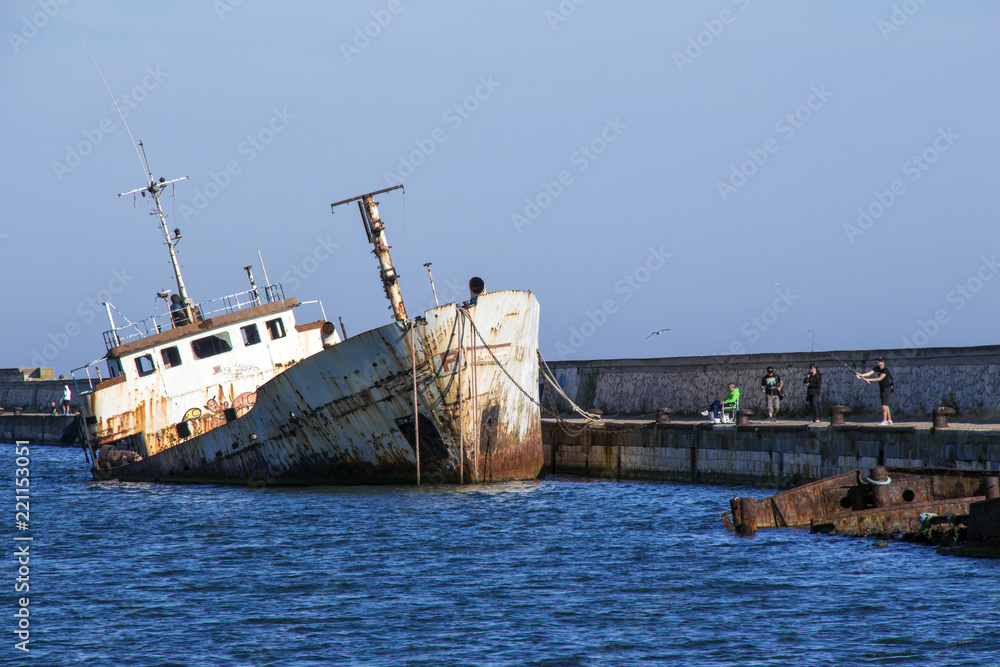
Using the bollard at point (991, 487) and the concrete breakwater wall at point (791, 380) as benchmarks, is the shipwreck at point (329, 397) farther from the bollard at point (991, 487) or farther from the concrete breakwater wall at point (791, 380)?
the bollard at point (991, 487)

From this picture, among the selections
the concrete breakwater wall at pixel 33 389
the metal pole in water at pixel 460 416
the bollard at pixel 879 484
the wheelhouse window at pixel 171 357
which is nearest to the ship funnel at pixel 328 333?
the wheelhouse window at pixel 171 357

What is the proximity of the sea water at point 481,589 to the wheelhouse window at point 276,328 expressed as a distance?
6.04 meters

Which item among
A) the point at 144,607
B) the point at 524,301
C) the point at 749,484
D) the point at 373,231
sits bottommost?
the point at 749,484

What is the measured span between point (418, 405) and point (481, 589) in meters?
7.48

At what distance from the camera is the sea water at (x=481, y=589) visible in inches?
435

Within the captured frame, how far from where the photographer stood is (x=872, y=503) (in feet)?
52.6

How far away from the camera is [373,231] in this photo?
72.9 feet

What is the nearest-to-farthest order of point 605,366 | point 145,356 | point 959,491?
point 959,491
point 145,356
point 605,366

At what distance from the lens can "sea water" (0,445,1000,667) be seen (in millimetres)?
11039

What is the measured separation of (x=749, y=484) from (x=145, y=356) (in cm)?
1346

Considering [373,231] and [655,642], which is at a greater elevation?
[373,231]

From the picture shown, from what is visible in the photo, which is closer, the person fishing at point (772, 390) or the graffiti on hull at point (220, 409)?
the person fishing at point (772, 390)

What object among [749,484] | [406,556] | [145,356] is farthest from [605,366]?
[406,556]

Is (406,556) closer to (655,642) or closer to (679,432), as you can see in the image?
(655,642)
